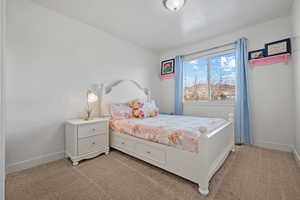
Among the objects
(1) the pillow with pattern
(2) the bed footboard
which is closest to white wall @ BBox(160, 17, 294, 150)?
(2) the bed footboard

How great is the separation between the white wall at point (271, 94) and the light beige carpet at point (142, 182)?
53 cm

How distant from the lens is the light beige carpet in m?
1.40

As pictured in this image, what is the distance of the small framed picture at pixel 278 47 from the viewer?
8.04 feet

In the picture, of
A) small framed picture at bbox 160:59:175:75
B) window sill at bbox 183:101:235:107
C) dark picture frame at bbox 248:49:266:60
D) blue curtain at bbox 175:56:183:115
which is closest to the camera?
dark picture frame at bbox 248:49:266:60

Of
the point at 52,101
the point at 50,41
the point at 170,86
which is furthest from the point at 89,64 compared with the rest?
the point at 170,86

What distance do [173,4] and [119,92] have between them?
2059mm

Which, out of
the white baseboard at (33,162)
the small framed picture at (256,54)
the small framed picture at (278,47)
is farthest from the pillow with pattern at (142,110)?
the small framed picture at (278,47)

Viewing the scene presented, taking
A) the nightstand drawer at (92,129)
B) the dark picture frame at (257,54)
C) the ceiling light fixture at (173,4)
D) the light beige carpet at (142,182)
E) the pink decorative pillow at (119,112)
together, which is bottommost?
the light beige carpet at (142,182)

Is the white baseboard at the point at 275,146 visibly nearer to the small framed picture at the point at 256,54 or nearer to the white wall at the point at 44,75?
the small framed picture at the point at 256,54

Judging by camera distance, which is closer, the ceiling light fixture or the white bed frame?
the white bed frame

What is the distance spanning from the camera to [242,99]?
2.81m

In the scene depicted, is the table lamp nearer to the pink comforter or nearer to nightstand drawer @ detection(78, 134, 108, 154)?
nightstand drawer @ detection(78, 134, 108, 154)

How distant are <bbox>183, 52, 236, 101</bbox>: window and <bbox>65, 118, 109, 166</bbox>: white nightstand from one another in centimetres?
248

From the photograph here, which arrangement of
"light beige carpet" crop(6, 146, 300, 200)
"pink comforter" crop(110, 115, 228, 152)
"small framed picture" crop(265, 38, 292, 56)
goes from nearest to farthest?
1. "light beige carpet" crop(6, 146, 300, 200)
2. "pink comforter" crop(110, 115, 228, 152)
3. "small framed picture" crop(265, 38, 292, 56)
